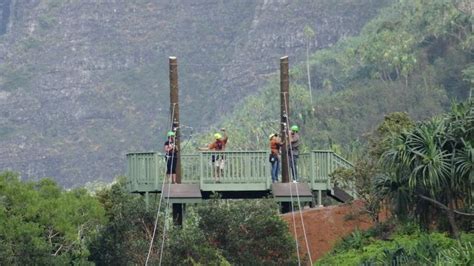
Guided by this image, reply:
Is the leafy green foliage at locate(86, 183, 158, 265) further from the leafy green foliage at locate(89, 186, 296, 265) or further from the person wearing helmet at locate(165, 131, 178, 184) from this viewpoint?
the person wearing helmet at locate(165, 131, 178, 184)

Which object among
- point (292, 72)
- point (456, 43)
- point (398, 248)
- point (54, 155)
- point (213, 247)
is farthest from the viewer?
point (54, 155)

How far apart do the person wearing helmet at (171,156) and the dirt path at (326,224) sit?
310cm

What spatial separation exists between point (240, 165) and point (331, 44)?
14568 centimetres

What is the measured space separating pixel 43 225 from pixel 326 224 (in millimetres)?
7328

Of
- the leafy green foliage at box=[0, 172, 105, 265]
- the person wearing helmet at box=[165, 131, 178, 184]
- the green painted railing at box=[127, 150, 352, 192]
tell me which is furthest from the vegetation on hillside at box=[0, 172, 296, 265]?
the person wearing helmet at box=[165, 131, 178, 184]

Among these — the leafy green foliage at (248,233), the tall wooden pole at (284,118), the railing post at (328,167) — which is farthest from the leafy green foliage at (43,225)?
the railing post at (328,167)

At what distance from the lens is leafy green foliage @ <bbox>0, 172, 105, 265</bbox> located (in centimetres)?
5100

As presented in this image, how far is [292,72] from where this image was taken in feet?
535

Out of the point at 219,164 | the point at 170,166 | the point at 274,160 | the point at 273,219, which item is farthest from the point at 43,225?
the point at 273,219

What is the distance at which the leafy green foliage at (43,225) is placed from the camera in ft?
167

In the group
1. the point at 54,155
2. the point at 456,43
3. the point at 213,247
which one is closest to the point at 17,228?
the point at 213,247

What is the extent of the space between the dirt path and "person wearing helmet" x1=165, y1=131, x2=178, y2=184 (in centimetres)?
310

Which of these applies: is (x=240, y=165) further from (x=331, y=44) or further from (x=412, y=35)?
(x=331, y=44)

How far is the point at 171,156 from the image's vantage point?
52.6 metres
